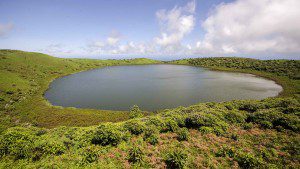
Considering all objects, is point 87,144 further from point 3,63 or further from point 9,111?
point 3,63

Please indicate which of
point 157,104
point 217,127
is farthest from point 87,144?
point 157,104

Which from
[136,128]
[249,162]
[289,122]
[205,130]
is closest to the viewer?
[249,162]

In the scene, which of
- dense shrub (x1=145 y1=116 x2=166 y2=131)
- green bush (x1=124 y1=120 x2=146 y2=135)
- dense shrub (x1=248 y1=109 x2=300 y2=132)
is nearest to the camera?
dense shrub (x1=248 y1=109 x2=300 y2=132)

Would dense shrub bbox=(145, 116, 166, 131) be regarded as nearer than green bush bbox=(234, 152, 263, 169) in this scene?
No

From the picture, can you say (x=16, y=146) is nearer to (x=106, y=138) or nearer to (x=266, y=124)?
(x=106, y=138)

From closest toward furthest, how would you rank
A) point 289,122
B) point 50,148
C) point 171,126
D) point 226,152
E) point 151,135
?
point 50,148, point 226,152, point 151,135, point 289,122, point 171,126

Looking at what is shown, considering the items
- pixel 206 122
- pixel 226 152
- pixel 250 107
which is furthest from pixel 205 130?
pixel 250 107

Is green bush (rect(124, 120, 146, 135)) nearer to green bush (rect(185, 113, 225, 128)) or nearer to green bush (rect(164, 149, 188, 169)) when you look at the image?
green bush (rect(185, 113, 225, 128))

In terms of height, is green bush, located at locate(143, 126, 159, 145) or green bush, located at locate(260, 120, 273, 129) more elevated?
green bush, located at locate(260, 120, 273, 129)

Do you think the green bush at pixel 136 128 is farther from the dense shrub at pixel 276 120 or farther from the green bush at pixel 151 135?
the dense shrub at pixel 276 120

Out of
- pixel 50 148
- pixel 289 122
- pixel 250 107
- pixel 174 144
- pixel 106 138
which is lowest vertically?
pixel 174 144

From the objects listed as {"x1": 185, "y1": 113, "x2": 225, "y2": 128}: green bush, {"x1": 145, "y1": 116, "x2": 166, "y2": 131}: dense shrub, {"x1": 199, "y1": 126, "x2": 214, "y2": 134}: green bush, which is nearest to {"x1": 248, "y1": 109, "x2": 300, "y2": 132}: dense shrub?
{"x1": 185, "y1": 113, "x2": 225, "y2": 128}: green bush

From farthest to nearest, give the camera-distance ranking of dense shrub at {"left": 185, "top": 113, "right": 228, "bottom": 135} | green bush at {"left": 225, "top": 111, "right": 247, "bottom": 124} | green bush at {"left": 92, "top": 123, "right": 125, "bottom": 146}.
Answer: green bush at {"left": 225, "top": 111, "right": 247, "bottom": 124} < dense shrub at {"left": 185, "top": 113, "right": 228, "bottom": 135} < green bush at {"left": 92, "top": 123, "right": 125, "bottom": 146}

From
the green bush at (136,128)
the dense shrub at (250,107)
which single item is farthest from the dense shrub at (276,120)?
the green bush at (136,128)
